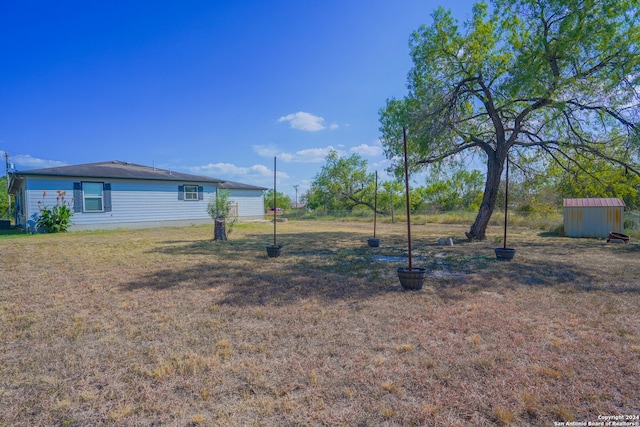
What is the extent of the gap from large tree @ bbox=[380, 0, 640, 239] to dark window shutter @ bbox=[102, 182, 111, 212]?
12.5 metres

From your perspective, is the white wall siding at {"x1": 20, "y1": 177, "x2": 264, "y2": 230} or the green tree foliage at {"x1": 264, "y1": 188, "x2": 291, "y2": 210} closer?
the white wall siding at {"x1": 20, "y1": 177, "x2": 264, "y2": 230}

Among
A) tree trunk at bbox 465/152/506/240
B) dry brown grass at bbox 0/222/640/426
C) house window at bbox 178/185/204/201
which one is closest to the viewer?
dry brown grass at bbox 0/222/640/426

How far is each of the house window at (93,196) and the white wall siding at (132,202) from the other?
183 mm

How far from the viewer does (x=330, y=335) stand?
10.7 feet

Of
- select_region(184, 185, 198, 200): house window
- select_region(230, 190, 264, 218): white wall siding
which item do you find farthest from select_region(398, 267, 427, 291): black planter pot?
select_region(230, 190, 264, 218): white wall siding

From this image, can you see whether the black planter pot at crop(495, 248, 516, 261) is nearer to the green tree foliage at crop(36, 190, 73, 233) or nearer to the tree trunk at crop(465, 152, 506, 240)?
the tree trunk at crop(465, 152, 506, 240)

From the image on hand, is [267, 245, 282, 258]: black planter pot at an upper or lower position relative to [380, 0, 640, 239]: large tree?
lower

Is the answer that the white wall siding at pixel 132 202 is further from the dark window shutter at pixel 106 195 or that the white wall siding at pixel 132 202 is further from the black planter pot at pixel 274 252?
the black planter pot at pixel 274 252

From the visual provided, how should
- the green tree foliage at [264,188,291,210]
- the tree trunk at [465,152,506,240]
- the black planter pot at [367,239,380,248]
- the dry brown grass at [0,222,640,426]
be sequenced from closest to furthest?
1. the dry brown grass at [0,222,640,426]
2. the black planter pot at [367,239,380,248]
3. the tree trunk at [465,152,506,240]
4. the green tree foliage at [264,188,291,210]

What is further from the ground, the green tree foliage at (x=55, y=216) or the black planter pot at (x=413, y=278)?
the green tree foliage at (x=55, y=216)

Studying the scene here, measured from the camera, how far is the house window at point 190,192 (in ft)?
57.0

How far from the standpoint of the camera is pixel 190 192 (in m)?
17.6

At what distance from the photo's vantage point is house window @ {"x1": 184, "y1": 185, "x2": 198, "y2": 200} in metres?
17.4

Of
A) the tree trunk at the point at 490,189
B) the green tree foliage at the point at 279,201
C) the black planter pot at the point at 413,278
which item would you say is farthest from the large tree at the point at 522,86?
the green tree foliage at the point at 279,201
